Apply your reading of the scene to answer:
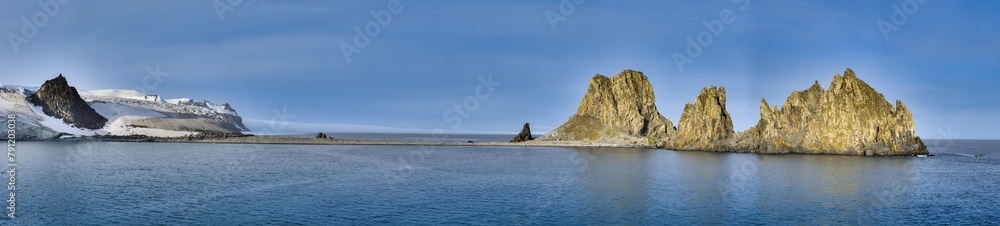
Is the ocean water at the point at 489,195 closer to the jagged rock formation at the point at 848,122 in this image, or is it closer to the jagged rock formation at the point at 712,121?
the jagged rock formation at the point at 848,122

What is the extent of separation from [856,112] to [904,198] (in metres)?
92.0

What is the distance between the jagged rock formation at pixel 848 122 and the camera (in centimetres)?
16038

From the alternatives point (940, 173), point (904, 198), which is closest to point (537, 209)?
point (904, 198)

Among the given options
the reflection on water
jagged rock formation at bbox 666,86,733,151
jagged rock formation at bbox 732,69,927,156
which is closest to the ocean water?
the reflection on water

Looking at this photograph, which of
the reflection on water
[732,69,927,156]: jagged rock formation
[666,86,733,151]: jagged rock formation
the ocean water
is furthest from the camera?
[666,86,733,151]: jagged rock formation

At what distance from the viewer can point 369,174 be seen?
10306 cm

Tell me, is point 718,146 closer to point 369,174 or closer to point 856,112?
point 856,112

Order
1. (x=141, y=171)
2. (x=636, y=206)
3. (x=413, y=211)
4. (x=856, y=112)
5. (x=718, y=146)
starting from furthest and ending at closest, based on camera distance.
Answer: (x=718, y=146)
(x=856, y=112)
(x=141, y=171)
(x=636, y=206)
(x=413, y=211)

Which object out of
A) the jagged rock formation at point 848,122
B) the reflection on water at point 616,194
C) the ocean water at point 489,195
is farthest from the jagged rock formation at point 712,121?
the reflection on water at point 616,194

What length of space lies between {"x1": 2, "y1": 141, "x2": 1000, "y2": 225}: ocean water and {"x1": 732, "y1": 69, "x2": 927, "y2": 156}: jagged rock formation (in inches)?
1670

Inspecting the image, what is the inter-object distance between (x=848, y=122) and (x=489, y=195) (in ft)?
384

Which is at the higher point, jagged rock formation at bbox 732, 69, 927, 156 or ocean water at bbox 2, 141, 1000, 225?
jagged rock formation at bbox 732, 69, 927, 156

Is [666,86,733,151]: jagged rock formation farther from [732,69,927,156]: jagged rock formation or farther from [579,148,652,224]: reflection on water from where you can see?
[579,148,652,224]: reflection on water

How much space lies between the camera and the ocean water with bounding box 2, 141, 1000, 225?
59188mm
